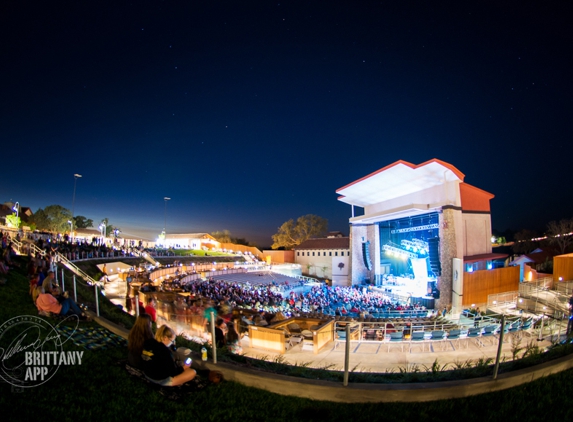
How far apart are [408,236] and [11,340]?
90.4 ft

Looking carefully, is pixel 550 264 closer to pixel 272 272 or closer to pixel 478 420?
pixel 272 272

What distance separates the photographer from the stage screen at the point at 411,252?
77.2ft

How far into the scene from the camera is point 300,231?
57688 millimetres

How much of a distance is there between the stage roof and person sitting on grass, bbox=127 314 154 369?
2194 centimetres

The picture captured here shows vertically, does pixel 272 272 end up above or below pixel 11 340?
below

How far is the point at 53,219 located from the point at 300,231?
44652 millimetres

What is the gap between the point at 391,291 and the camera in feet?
84.0

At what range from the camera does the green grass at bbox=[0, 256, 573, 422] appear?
3129 mm

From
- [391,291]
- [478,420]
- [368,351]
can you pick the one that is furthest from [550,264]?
[478,420]

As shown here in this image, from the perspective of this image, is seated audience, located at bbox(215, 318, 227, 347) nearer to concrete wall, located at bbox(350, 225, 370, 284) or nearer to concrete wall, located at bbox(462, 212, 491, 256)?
concrete wall, located at bbox(462, 212, 491, 256)

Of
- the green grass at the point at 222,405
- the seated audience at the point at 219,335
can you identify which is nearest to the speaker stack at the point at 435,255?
the seated audience at the point at 219,335

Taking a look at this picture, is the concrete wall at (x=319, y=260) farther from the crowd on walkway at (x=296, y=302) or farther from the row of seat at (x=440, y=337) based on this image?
the row of seat at (x=440, y=337)

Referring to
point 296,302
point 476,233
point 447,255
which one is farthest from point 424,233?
point 296,302

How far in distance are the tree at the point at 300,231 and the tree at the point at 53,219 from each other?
38429mm
